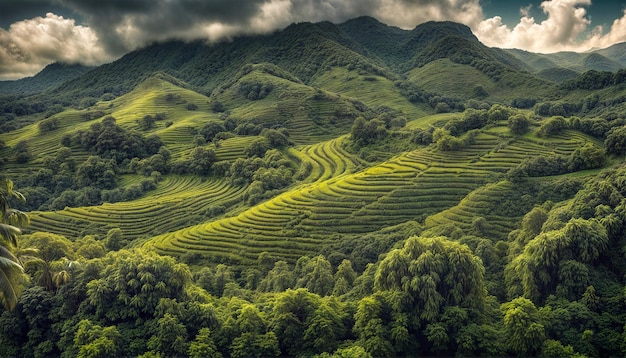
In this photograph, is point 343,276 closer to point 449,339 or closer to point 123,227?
point 449,339

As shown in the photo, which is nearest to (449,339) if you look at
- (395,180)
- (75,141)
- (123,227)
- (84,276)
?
(84,276)

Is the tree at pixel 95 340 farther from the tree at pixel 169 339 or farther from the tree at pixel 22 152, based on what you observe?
the tree at pixel 22 152

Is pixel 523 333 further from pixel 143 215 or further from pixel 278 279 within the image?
pixel 143 215

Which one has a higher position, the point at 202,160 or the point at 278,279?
the point at 202,160

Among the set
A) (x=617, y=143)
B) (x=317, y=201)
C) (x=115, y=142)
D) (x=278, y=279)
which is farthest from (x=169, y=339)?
(x=115, y=142)

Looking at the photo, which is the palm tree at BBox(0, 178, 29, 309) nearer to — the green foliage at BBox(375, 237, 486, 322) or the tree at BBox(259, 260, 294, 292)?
the green foliage at BBox(375, 237, 486, 322)
